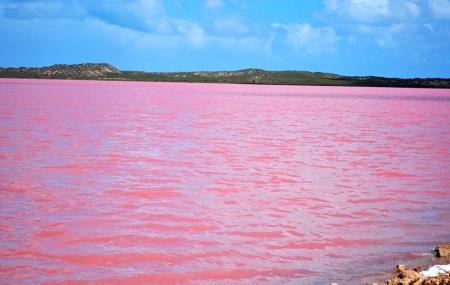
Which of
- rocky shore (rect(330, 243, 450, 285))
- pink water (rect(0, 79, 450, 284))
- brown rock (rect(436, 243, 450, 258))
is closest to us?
rocky shore (rect(330, 243, 450, 285))

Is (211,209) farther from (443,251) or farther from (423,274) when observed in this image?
(423,274)

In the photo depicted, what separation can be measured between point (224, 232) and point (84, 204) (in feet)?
9.48

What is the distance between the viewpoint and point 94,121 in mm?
26781

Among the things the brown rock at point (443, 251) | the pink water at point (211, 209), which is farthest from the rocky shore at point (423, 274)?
the pink water at point (211, 209)

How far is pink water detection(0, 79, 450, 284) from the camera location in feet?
23.7

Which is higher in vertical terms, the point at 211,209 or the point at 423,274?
the point at 423,274

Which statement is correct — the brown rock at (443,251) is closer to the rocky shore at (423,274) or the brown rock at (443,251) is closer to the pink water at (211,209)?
the rocky shore at (423,274)

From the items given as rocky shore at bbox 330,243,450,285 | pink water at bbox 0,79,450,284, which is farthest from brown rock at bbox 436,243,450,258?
pink water at bbox 0,79,450,284

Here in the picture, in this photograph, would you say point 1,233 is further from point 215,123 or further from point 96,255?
point 215,123

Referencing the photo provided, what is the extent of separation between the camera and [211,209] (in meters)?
10.2

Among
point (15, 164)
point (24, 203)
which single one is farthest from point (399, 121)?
point (24, 203)

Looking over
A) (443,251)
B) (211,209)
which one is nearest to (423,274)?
(443,251)

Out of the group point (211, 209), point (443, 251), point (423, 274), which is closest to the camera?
point (423, 274)

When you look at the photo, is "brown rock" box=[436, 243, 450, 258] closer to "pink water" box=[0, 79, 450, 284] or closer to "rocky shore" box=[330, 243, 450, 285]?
"rocky shore" box=[330, 243, 450, 285]
